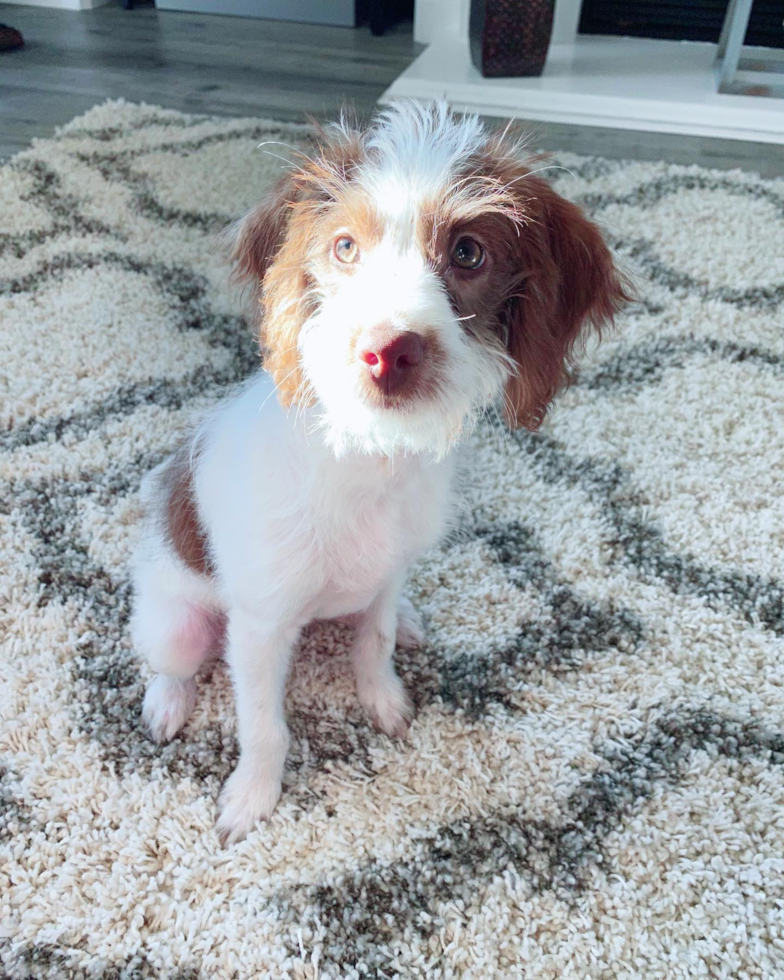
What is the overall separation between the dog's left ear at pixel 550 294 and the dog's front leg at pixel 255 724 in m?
0.43

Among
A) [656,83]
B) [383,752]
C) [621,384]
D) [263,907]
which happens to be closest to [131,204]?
[621,384]

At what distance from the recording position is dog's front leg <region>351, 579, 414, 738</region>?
4.05ft

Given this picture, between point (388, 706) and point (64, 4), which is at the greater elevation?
point (64, 4)

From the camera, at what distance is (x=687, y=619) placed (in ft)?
4.57

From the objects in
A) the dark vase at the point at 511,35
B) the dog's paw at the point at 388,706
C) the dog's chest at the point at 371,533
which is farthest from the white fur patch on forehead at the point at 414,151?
the dark vase at the point at 511,35

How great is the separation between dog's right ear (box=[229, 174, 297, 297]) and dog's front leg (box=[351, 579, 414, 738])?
0.50 metres

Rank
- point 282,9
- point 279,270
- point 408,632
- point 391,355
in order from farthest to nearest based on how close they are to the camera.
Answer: point 282,9 → point 408,632 → point 279,270 → point 391,355

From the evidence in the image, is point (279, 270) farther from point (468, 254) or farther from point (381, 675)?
point (381, 675)

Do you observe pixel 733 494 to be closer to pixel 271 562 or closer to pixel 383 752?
pixel 383 752

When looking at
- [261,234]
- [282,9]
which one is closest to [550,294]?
[261,234]

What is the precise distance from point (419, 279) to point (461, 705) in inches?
28.1

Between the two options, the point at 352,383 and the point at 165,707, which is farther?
the point at 165,707

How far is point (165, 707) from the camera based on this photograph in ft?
3.94

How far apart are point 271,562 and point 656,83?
3.23 meters
